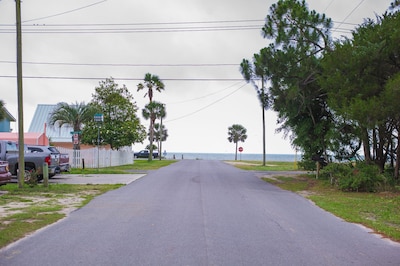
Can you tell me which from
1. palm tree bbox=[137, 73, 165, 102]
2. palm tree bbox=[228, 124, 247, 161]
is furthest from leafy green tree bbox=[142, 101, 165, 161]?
palm tree bbox=[228, 124, 247, 161]

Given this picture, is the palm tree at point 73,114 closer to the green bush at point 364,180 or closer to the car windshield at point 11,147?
the car windshield at point 11,147

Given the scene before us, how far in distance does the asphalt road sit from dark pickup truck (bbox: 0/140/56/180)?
8.05 m

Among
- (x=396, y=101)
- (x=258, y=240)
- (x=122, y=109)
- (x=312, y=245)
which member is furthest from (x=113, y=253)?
(x=122, y=109)

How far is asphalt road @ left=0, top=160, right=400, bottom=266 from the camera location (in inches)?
258

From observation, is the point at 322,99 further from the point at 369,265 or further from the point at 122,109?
the point at 122,109

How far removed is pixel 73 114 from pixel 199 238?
31074mm

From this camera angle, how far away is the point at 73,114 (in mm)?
37000

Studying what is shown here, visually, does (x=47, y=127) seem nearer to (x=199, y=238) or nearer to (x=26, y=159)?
(x=26, y=159)

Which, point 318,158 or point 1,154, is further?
point 318,158

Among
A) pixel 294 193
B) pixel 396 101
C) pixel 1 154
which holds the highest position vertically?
pixel 396 101

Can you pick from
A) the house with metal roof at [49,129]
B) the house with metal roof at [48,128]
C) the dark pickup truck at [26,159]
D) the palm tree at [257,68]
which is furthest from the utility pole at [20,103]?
the house with metal roof at [48,128]

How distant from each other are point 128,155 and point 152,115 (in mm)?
15332

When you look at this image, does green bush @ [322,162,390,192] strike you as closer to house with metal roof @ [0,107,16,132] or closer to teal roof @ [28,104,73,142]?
teal roof @ [28,104,73,142]

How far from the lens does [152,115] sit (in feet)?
198
